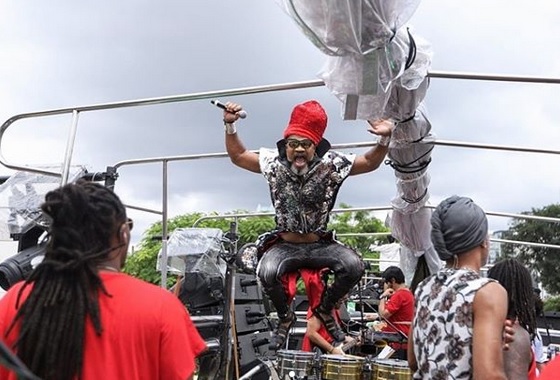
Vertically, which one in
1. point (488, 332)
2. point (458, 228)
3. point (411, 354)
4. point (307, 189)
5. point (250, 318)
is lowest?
point (250, 318)

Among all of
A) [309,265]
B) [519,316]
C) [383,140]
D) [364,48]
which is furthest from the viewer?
[309,265]

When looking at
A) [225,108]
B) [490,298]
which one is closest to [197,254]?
[225,108]

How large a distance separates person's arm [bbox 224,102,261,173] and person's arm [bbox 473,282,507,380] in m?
1.77

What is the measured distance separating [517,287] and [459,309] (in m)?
1.05

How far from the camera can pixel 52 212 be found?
6.42 feet

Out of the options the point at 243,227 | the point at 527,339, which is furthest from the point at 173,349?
the point at 243,227

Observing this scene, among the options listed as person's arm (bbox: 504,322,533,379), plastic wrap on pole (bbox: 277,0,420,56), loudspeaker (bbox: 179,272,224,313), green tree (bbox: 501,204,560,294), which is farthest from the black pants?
green tree (bbox: 501,204,560,294)

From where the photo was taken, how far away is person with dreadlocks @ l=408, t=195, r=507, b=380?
7.29 feet

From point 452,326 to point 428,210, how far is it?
2.67 metres

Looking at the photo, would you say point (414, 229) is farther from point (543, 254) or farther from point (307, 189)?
Result: point (543, 254)

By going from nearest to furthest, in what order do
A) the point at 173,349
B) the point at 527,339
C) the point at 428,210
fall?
the point at 173,349 < the point at 527,339 < the point at 428,210

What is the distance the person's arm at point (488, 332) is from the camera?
7.18ft

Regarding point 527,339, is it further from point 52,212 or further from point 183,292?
point 183,292

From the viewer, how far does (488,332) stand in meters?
2.21
